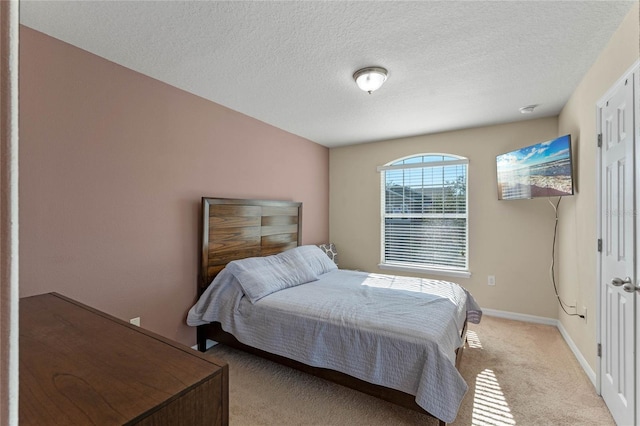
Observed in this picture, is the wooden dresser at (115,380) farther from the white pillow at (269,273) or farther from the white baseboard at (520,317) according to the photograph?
the white baseboard at (520,317)

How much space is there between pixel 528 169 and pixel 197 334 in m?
3.72

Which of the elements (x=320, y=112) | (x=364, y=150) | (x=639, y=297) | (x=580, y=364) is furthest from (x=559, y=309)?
(x=320, y=112)

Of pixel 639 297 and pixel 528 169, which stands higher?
pixel 528 169

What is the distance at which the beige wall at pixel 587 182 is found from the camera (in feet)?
5.96

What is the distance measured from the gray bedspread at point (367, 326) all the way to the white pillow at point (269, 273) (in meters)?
0.08

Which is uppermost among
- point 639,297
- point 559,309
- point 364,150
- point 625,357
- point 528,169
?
point 364,150

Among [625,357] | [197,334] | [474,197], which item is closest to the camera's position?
[625,357]

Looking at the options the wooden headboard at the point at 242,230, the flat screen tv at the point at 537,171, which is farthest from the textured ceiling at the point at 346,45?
the wooden headboard at the point at 242,230

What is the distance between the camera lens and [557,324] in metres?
3.38

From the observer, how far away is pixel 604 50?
2.05 meters

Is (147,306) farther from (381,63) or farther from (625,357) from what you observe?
(625,357)

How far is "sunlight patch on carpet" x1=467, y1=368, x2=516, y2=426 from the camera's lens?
1.91 meters

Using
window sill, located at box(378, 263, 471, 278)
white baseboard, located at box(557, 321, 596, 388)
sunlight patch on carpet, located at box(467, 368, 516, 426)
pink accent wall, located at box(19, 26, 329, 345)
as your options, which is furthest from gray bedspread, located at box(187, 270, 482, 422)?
window sill, located at box(378, 263, 471, 278)

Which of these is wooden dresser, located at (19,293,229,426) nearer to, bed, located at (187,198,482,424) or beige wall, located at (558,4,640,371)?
bed, located at (187,198,482,424)
